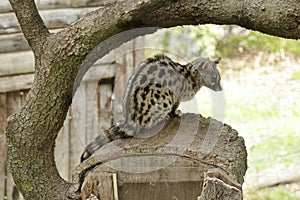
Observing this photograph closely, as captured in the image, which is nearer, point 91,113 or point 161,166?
point 161,166

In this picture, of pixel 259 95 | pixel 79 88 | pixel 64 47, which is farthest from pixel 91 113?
pixel 259 95

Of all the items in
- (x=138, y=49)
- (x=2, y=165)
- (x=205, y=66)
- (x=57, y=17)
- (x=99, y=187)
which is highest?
(x=57, y=17)

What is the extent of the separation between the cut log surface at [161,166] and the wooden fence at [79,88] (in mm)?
1823

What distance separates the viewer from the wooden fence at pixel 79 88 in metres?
4.73

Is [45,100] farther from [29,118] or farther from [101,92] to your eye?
[101,92]

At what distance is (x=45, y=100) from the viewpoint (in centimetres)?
285

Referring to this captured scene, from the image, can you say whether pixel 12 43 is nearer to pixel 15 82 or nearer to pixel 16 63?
pixel 16 63

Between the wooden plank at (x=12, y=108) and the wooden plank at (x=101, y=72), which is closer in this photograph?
the wooden plank at (x=12, y=108)

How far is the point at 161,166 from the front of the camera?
8.77 ft

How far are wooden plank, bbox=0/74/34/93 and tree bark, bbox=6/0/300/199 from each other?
1832 mm

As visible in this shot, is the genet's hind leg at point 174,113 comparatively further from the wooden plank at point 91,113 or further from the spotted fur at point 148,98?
the wooden plank at point 91,113

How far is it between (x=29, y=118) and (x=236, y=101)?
7.03 m

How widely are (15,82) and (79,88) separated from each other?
442 mm

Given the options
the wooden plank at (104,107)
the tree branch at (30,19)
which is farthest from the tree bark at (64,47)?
the wooden plank at (104,107)
